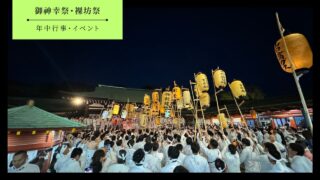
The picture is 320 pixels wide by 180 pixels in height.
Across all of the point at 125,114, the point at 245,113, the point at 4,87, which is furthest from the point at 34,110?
the point at 245,113

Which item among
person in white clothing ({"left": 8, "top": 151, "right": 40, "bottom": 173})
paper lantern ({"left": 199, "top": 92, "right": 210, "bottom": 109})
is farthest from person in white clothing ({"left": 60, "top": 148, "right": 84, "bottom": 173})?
paper lantern ({"left": 199, "top": 92, "right": 210, "bottom": 109})

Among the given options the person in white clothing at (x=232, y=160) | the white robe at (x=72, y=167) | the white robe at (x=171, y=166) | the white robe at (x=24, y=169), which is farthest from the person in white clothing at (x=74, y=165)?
the person in white clothing at (x=232, y=160)

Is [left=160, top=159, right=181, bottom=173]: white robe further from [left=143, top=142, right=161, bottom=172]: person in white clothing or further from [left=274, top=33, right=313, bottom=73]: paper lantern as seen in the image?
[left=274, top=33, right=313, bottom=73]: paper lantern

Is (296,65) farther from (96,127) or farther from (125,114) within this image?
(96,127)

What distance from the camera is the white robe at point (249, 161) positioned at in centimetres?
424

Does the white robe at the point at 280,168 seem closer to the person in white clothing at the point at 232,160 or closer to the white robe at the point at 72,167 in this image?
the person in white clothing at the point at 232,160

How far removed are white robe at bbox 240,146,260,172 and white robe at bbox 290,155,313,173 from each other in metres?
1.27

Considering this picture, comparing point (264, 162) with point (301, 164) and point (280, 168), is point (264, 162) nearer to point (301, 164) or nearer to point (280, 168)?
point (301, 164)

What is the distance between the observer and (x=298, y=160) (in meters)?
2.99

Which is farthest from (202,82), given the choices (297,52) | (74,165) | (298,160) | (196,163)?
(74,165)

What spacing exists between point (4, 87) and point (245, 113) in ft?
54.9

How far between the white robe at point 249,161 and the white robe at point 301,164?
1266 mm

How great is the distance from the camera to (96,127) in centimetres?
2117

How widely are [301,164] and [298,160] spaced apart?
0.24 feet
